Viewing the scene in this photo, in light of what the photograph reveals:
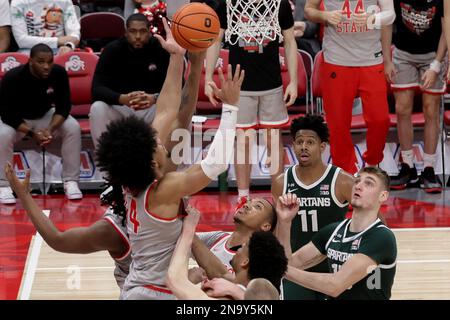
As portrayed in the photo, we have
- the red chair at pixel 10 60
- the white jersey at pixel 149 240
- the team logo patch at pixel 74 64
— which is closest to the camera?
the white jersey at pixel 149 240

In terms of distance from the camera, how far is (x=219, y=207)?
365 inches

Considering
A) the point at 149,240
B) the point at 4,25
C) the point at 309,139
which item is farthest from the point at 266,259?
the point at 4,25

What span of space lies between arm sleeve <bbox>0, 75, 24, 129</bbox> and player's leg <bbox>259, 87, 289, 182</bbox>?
7.67 feet

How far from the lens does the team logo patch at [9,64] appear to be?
982 centimetres

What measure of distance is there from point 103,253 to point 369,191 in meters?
3.42

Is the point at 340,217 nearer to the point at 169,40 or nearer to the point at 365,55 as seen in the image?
the point at 169,40

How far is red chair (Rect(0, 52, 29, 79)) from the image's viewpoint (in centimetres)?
981

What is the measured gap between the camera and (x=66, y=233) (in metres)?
4.90

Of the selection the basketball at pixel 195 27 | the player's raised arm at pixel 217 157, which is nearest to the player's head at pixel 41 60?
the basketball at pixel 195 27

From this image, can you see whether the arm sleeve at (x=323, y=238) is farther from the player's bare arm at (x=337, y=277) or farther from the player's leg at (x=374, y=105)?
the player's leg at (x=374, y=105)

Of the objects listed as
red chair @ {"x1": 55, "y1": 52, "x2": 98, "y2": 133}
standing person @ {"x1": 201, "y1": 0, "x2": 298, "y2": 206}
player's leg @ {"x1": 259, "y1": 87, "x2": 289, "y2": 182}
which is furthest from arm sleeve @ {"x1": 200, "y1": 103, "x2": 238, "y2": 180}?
red chair @ {"x1": 55, "y1": 52, "x2": 98, "y2": 133}

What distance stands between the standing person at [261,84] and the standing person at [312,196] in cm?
239

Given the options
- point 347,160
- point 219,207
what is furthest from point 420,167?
point 219,207

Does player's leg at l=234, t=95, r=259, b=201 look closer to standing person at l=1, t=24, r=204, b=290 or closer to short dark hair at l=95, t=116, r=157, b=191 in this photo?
standing person at l=1, t=24, r=204, b=290
